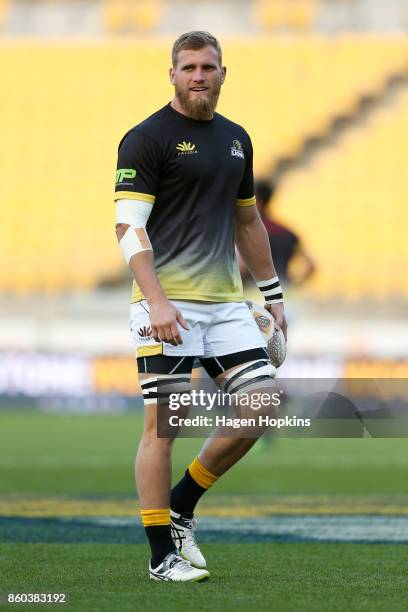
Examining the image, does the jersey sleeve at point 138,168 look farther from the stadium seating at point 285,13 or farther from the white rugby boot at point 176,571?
the stadium seating at point 285,13

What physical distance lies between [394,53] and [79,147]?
5.73 m

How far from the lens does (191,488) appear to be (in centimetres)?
498

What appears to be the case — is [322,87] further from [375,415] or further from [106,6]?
[375,415]

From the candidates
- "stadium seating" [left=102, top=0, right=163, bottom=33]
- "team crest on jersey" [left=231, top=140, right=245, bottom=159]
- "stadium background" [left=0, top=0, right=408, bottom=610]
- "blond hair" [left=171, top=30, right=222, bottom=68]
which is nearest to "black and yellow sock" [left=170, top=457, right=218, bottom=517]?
"team crest on jersey" [left=231, top=140, right=245, bottom=159]

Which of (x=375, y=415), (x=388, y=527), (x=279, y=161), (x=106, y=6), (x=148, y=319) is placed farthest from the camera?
(x=106, y=6)

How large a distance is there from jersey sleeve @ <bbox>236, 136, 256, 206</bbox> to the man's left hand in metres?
0.47

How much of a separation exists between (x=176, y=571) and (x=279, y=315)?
3.92 feet

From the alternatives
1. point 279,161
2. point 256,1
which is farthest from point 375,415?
point 256,1

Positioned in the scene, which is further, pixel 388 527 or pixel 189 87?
pixel 388 527

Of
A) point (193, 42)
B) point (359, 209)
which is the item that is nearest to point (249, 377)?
point (193, 42)

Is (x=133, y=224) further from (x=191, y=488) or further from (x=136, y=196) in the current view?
(x=191, y=488)

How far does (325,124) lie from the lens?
22953 mm

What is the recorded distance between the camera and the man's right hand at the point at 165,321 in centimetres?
443

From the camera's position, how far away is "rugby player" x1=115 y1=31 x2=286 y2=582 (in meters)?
4.57
